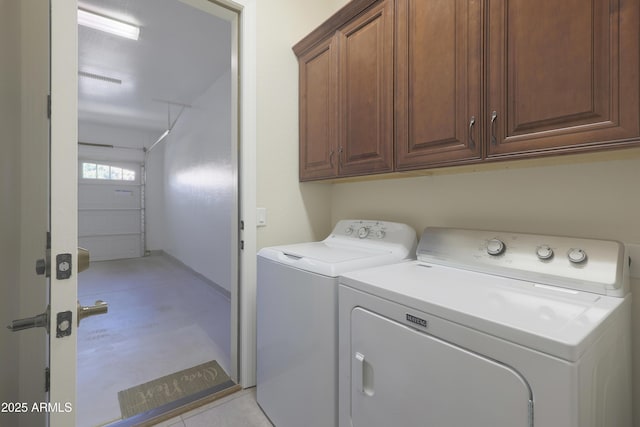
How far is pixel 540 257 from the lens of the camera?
1066mm

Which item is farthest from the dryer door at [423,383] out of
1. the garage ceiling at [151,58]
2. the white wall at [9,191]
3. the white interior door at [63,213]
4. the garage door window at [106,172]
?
the garage door window at [106,172]

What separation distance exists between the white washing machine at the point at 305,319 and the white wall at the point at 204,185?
145 cm

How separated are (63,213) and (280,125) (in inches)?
54.9

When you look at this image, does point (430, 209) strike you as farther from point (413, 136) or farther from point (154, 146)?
point (154, 146)

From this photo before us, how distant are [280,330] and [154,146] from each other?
6.68m

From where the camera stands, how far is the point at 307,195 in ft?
6.98

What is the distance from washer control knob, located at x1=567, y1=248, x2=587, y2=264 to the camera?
98cm

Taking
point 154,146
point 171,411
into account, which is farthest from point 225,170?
point 154,146

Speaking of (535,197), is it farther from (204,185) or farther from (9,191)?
(204,185)

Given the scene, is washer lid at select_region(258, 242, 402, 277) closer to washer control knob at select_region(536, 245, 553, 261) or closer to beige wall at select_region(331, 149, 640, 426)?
beige wall at select_region(331, 149, 640, 426)

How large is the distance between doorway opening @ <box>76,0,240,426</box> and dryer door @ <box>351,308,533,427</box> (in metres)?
1.10

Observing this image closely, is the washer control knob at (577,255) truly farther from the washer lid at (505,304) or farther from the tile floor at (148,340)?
the tile floor at (148,340)

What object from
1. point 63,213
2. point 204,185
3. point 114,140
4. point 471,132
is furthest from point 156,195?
point 471,132

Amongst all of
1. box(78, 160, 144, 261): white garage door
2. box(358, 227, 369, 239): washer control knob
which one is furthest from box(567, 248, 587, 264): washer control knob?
box(78, 160, 144, 261): white garage door
